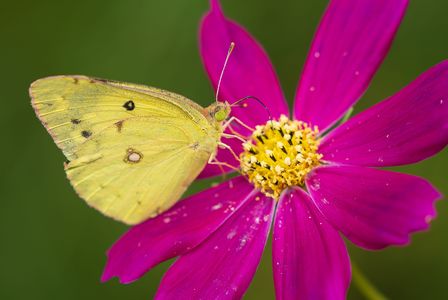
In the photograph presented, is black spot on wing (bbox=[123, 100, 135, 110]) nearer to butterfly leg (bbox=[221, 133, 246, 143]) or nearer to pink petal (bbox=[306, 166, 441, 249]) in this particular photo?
butterfly leg (bbox=[221, 133, 246, 143])

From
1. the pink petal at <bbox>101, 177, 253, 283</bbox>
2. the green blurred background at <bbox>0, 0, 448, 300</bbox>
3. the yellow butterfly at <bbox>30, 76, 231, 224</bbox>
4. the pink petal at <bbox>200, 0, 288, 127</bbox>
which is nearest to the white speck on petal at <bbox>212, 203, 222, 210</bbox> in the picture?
the pink petal at <bbox>101, 177, 253, 283</bbox>

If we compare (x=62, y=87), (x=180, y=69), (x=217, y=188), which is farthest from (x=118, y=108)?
(x=180, y=69)

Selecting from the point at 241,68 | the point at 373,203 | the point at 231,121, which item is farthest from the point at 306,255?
the point at 241,68

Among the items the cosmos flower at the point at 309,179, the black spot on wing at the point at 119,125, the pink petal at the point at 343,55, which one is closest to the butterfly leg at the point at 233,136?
the cosmos flower at the point at 309,179

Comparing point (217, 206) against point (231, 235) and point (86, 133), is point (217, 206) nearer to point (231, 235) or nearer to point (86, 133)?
point (231, 235)

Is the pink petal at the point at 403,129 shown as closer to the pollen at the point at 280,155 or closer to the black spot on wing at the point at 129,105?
the pollen at the point at 280,155

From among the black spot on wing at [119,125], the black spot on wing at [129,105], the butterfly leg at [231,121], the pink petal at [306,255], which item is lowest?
the pink petal at [306,255]
